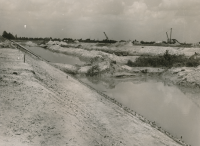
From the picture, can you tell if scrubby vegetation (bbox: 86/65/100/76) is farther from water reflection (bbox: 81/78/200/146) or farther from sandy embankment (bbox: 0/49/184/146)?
sandy embankment (bbox: 0/49/184/146)

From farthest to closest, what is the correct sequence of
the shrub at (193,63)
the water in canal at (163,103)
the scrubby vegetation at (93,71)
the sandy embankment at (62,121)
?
the shrub at (193,63), the scrubby vegetation at (93,71), the water in canal at (163,103), the sandy embankment at (62,121)

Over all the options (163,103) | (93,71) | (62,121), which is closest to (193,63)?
(93,71)

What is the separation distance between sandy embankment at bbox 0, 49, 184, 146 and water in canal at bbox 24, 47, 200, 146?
1.32 m

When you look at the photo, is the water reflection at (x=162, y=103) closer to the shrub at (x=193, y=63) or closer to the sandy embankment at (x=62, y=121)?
the sandy embankment at (x=62, y=121)

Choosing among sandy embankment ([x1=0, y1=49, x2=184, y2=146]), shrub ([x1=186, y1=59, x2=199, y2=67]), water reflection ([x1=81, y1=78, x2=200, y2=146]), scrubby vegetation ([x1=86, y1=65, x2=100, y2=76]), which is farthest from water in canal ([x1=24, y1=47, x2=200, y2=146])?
shrub ([x1=186, y1=59, x2=199, y2=67])

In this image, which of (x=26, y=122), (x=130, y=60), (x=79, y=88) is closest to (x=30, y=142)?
(x=26, y=122)

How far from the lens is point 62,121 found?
7.61 m

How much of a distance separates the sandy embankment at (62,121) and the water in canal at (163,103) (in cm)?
132

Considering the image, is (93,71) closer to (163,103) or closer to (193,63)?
(193,63)

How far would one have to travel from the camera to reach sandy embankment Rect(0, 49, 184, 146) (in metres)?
6.39

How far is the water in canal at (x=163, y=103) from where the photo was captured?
9023 mm

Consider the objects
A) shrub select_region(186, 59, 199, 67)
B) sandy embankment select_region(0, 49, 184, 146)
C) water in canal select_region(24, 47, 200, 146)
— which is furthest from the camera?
shrub select_region(186, 59, 199, 67)

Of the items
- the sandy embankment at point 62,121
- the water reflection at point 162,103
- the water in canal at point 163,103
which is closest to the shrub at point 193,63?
the water in canal at point 163,103

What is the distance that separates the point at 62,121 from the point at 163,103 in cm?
658
